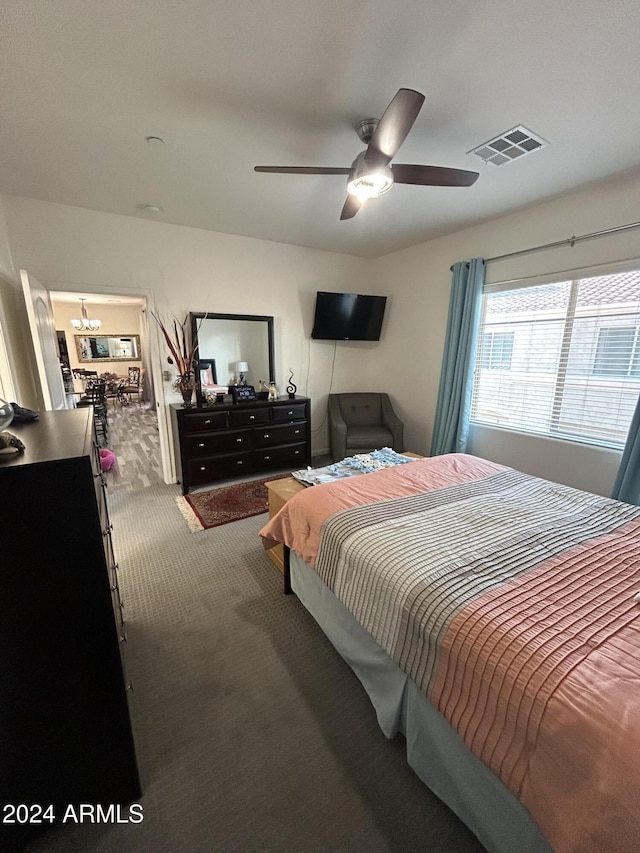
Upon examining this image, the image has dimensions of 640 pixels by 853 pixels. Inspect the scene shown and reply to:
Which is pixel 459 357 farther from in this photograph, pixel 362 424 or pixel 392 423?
pixel 362 424

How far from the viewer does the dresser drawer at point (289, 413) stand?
379 centimetres

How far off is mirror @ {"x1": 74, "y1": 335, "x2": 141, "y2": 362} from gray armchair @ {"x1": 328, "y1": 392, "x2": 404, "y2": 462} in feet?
22.7

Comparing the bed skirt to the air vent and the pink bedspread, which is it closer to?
the pink bedspread

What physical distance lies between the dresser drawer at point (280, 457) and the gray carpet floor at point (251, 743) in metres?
1.73

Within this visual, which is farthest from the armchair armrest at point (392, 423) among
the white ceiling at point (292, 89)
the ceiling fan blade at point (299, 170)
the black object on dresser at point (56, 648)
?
the black object on dresser at point (56, 648)

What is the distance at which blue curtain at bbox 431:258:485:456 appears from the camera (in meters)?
3.28

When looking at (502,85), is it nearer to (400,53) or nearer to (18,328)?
(400,53)

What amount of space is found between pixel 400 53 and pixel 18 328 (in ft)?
10.2

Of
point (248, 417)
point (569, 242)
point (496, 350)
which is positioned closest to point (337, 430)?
point (248, 417)

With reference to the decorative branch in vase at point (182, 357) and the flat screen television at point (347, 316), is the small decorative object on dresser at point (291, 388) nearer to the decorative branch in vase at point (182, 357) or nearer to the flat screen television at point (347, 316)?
the flat screen television at point (347, 316)

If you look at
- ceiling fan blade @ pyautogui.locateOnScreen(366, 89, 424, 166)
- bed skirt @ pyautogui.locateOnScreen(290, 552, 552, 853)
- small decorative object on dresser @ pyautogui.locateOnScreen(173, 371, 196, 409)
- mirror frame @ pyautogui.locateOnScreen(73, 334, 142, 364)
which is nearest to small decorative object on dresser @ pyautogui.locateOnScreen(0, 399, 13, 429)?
bed skirt @ pyautogui.locateOnScreen(290, 552, 552, 853)

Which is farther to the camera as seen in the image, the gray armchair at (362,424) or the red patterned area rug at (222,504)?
the gray armchair at (362,424)

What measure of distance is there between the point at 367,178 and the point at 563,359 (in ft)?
7.35

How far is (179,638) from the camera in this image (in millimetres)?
1753
